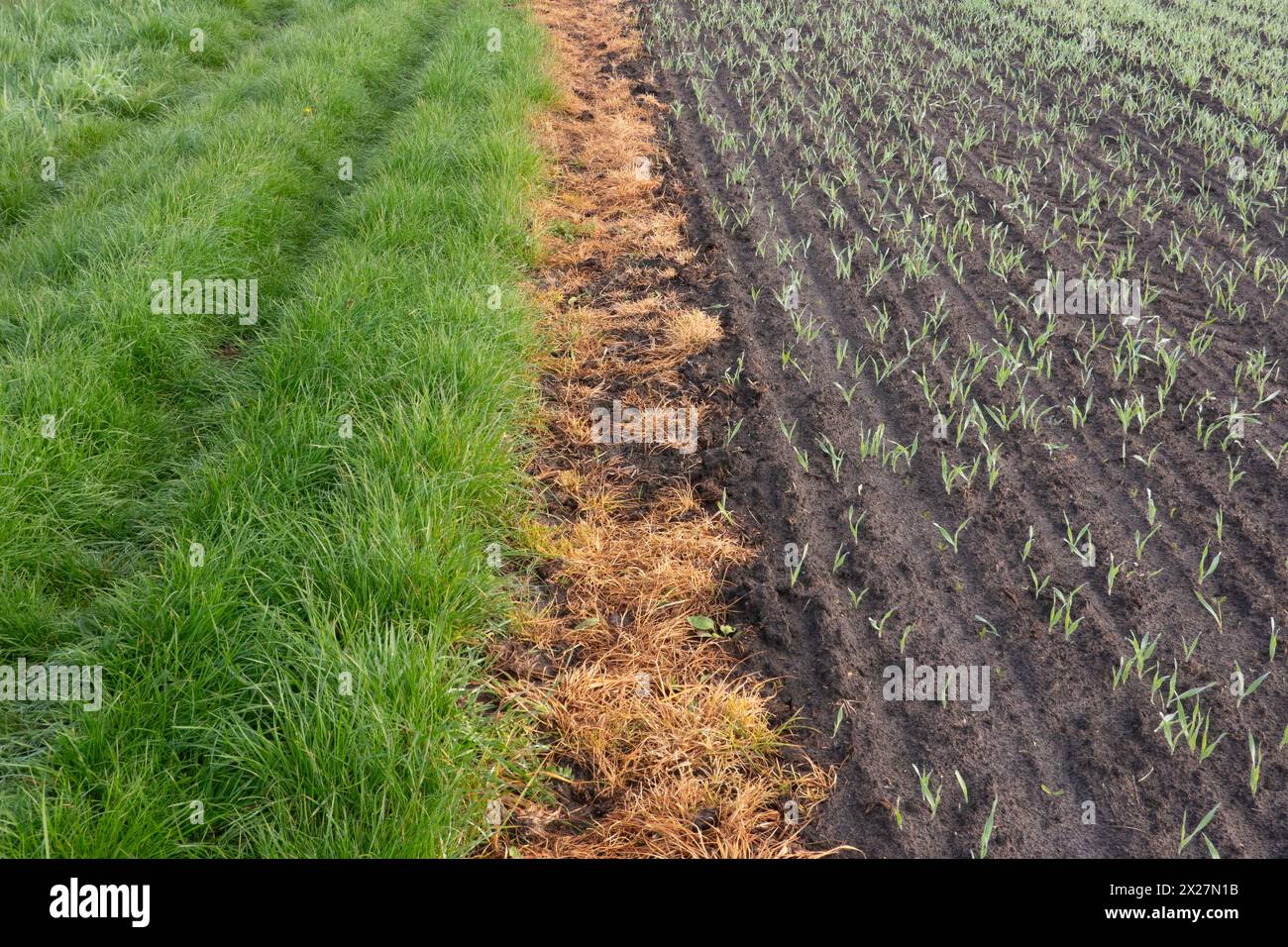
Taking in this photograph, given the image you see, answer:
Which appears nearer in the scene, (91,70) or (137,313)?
A: (137,313)

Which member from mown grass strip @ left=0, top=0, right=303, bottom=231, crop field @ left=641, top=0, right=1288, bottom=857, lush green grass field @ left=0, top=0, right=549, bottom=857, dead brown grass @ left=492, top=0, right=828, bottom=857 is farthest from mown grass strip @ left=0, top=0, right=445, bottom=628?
crop field @ left=641, top=0, right=1288, bottom=857

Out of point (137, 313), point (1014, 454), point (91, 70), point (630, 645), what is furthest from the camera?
point (91, 70)

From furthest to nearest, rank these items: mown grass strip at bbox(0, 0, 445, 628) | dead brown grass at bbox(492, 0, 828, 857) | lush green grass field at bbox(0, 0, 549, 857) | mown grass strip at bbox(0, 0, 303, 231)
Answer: mown grass strip at bbox(0, 0, 303, 231) < mown grass strip at bbox(0, 0, 445, 628) < dead brown grass at bbox(492, 0, 828, 857) < lush green grass field at bbox(0, 0, 549, 857)

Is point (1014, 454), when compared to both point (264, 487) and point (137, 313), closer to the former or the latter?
point (264, 487)

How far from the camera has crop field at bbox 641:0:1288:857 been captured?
234 cm

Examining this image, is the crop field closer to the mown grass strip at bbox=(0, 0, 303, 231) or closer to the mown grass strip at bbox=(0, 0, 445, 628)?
the mown grass strip at bbox=(0, 0, 445, 628)

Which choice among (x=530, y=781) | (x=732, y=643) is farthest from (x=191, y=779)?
(x=732, y=643)

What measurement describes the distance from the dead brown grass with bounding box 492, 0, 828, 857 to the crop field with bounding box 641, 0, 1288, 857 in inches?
5.7

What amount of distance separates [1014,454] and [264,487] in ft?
9.06

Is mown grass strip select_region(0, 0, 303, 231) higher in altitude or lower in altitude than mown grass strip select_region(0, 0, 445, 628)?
higher

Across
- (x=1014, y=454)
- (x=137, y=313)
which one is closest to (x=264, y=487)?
(x=137, y=313)

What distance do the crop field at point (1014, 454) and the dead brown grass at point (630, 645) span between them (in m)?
0.14

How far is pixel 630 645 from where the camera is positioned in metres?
2.79
